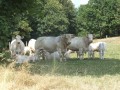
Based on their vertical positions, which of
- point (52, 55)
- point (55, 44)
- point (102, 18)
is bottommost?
point (52, 55)

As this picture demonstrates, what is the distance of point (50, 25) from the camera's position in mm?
82750

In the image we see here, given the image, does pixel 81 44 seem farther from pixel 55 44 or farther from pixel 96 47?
pixel 55 44

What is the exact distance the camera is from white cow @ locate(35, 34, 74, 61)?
1015 inches

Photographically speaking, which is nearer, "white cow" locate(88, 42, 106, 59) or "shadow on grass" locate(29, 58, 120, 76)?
"shadow on grass" locate(29, 58, 120, 76)

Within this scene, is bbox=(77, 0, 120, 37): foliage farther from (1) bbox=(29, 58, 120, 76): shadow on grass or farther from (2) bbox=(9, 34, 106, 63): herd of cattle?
(1) bbox=(29, 58, 120, 76): shadow on grass

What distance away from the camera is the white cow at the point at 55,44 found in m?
25.8

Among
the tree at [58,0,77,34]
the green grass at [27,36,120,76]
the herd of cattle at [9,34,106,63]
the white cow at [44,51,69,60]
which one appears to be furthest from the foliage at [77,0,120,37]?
the green grass at [27,36,120,76]

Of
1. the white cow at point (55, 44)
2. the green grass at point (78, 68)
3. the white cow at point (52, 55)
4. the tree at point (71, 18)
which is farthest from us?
the tree at point (71, 18)

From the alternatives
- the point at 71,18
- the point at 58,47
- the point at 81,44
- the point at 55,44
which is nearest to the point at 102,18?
the point at 71,18

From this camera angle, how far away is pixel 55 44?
2609cm

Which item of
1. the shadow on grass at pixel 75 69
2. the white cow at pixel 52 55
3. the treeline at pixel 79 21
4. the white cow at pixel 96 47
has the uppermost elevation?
the treeline at pixel 79 21

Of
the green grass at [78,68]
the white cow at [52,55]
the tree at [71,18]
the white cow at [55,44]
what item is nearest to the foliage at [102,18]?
the tree at [71,18]

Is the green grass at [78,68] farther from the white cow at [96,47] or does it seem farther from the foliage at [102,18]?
the foliage at [102,18]

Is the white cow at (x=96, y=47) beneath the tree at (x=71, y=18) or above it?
beneath
